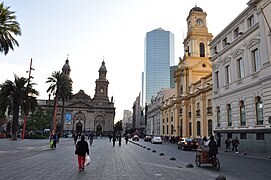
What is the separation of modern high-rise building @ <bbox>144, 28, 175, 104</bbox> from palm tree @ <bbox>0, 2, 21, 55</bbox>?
108 m

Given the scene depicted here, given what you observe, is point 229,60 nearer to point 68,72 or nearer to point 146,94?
point 68,72

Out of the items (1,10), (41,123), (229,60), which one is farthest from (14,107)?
(229,60)

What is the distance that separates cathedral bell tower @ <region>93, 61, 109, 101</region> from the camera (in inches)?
3962

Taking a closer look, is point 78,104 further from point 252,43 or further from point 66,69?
point 252,43

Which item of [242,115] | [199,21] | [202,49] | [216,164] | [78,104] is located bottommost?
[216,164]

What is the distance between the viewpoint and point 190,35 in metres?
48.5

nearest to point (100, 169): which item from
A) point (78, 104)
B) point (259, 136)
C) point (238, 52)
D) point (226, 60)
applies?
point (259, 136)

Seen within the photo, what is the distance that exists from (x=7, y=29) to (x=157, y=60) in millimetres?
113925

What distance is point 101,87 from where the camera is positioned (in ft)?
333

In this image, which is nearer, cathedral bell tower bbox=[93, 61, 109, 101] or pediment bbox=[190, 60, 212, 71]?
pediment bbox=[190, 60, 212, 71]

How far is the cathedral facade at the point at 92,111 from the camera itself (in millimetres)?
97000

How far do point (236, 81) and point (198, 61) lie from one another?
23.1 meters

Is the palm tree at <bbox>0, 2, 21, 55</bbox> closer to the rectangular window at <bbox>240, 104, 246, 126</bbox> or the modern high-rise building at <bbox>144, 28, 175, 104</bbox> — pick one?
the rectangular window at <bbox>240, 104, 246, 126</bbox>

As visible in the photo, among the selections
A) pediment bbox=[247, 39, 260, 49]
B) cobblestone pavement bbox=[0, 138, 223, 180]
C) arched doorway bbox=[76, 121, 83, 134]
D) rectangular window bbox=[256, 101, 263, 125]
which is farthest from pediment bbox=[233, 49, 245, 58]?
arched doorway bbox=[76, 121, 83, 134]
